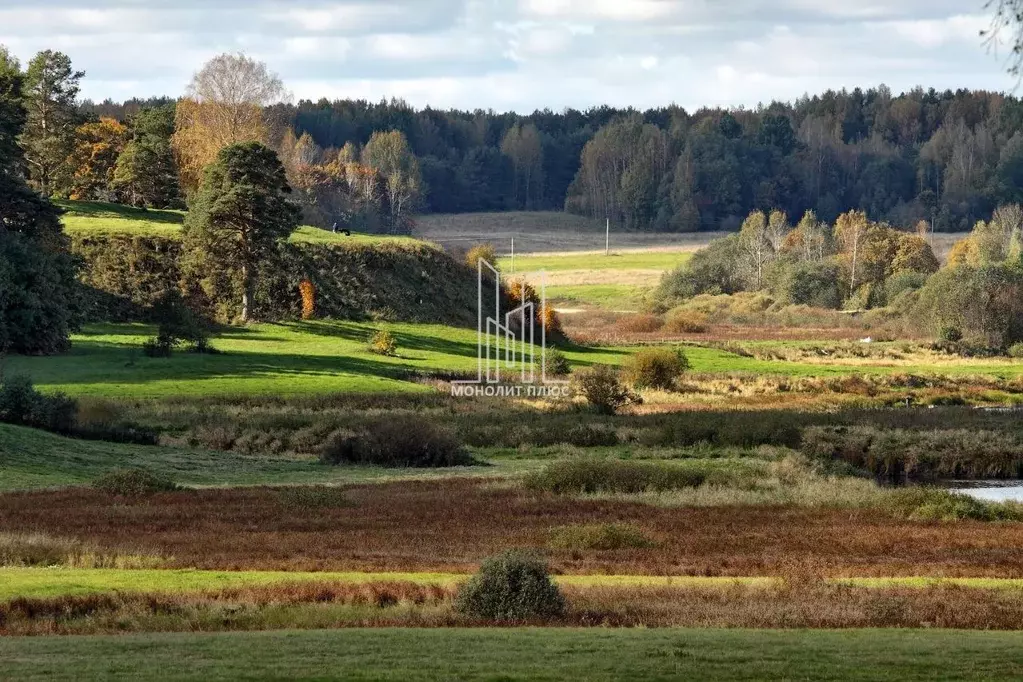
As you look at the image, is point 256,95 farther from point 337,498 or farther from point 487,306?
point 337,498

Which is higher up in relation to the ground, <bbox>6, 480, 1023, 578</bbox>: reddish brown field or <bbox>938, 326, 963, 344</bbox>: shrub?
<bbox>6, 480, 1023, 578</bbox>: reddish brown field

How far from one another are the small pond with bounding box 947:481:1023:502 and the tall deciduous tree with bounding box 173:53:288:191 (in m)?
71.2

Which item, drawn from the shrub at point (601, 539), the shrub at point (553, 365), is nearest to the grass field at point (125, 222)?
the shrub at point (553, 365)

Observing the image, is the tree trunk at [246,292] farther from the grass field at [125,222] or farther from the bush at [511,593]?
the bush at [511,593]

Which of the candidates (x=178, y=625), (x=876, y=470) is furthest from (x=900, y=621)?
(x=876, y=470)

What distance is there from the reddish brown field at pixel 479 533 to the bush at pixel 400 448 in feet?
28.0

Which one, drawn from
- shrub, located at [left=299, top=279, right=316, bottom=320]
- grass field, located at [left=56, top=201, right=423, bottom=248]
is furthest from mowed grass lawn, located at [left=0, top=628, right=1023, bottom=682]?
grass field, located at [left=56, top=201, right=423, bottom=248]

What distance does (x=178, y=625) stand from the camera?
65.1 feet

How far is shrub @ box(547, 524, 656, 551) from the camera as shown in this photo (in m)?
30.7

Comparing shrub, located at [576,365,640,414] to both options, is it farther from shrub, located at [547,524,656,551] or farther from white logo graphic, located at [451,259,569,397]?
shrub, located at [547,524,656,551]

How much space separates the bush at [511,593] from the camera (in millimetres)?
20750

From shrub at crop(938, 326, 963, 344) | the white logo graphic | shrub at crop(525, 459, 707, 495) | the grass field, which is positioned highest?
the grass field

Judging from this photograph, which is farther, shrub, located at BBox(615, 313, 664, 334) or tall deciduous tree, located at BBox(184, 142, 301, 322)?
shrub, located at BBox(615, 313, 664, 334)

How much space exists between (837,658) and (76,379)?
52300 mm
